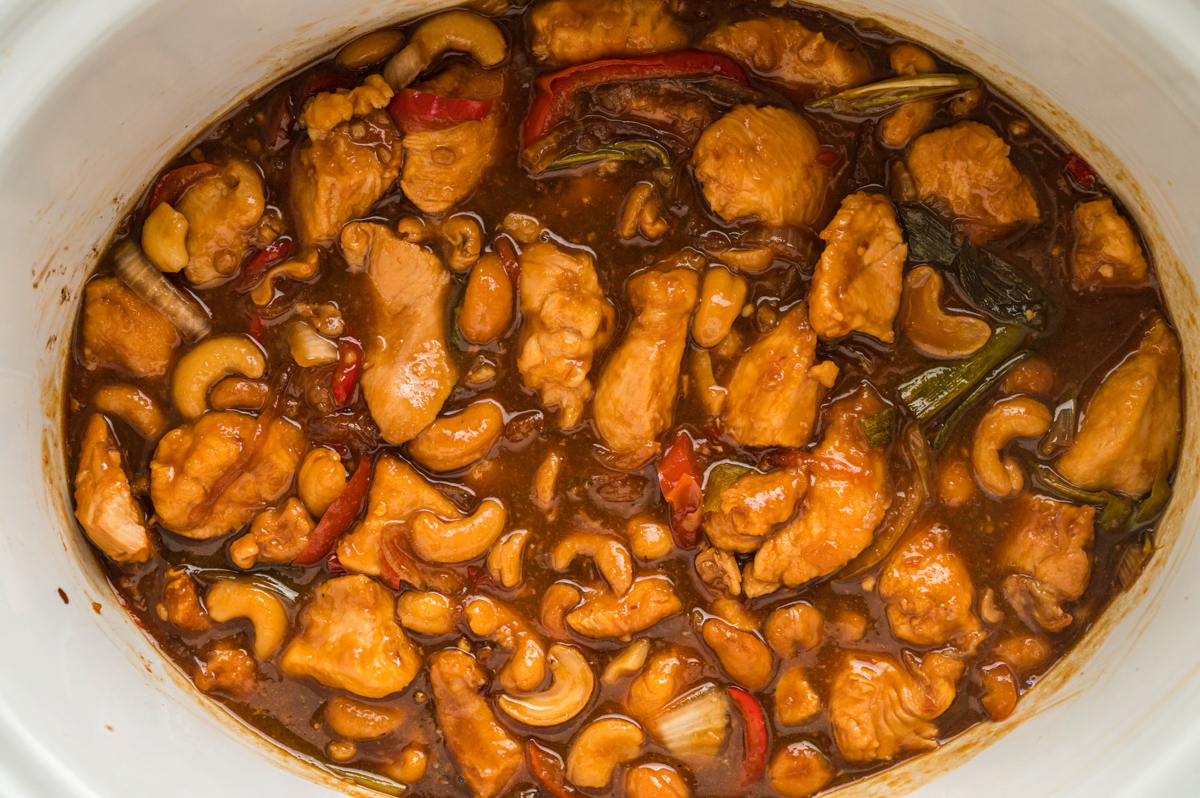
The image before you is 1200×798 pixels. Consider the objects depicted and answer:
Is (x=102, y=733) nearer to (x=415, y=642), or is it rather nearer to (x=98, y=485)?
(x=98, y=485)

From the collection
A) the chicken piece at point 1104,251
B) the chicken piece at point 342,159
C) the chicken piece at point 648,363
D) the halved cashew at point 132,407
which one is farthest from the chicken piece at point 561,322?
the chicken piece at point 1104,251

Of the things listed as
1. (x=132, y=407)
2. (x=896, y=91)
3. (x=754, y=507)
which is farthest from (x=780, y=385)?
(x=132, y=407)

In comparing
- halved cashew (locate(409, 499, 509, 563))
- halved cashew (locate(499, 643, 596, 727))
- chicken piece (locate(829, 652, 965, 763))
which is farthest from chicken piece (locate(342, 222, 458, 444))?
chicken piece (locate(829, 652, 965, 763))

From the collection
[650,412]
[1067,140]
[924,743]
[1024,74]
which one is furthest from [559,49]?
[924,743]

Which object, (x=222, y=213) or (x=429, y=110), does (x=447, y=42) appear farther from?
(x=222, y=213)

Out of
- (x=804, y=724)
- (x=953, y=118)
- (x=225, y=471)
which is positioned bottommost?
(x=225, y=471)

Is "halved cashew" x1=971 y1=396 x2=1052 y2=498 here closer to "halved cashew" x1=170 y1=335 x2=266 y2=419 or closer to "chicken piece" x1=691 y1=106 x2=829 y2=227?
"chicken piece" x1=691 y1=106 x2=829 y2=227

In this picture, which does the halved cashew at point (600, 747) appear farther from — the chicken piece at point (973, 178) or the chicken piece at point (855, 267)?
the chicken piece at point (973, 178)
